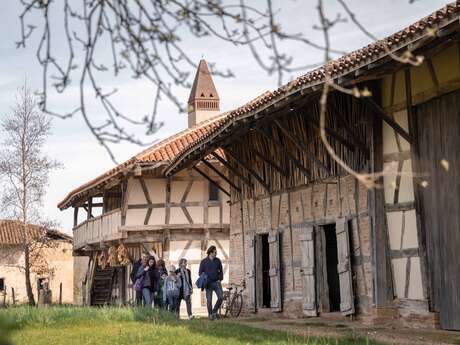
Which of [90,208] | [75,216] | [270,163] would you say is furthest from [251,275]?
[75,216]

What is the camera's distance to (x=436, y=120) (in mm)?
11500

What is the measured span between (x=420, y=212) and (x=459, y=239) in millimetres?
962

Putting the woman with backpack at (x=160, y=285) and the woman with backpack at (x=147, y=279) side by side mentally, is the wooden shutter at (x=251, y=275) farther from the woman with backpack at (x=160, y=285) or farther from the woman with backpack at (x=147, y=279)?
the woman with backpack at (x=147, y=279)

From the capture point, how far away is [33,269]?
4019 centimetres

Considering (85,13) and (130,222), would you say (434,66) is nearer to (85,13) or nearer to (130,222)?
(85,13)

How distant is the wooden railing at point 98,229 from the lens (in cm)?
2555

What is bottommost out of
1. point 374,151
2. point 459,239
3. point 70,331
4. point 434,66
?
point 70,331

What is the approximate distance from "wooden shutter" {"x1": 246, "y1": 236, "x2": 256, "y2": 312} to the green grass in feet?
13.1

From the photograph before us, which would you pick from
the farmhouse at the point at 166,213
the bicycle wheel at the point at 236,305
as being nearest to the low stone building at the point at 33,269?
the farmhouse at the point at 166,213

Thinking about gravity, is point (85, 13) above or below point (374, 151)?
below

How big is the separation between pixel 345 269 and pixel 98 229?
15.7 m

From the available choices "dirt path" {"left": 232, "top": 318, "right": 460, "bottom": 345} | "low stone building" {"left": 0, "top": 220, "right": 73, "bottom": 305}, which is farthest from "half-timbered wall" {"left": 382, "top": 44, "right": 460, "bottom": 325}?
"low stone building" {"left": 0, "top": 220, "right": 73, "bottom": 305}

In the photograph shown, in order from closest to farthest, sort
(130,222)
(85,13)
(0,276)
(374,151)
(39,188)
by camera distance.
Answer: (85,13)
(374,151)
(130,222)
(39,188)
(0,276)

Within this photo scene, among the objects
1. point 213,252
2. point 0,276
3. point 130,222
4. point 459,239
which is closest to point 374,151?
point 459,239
